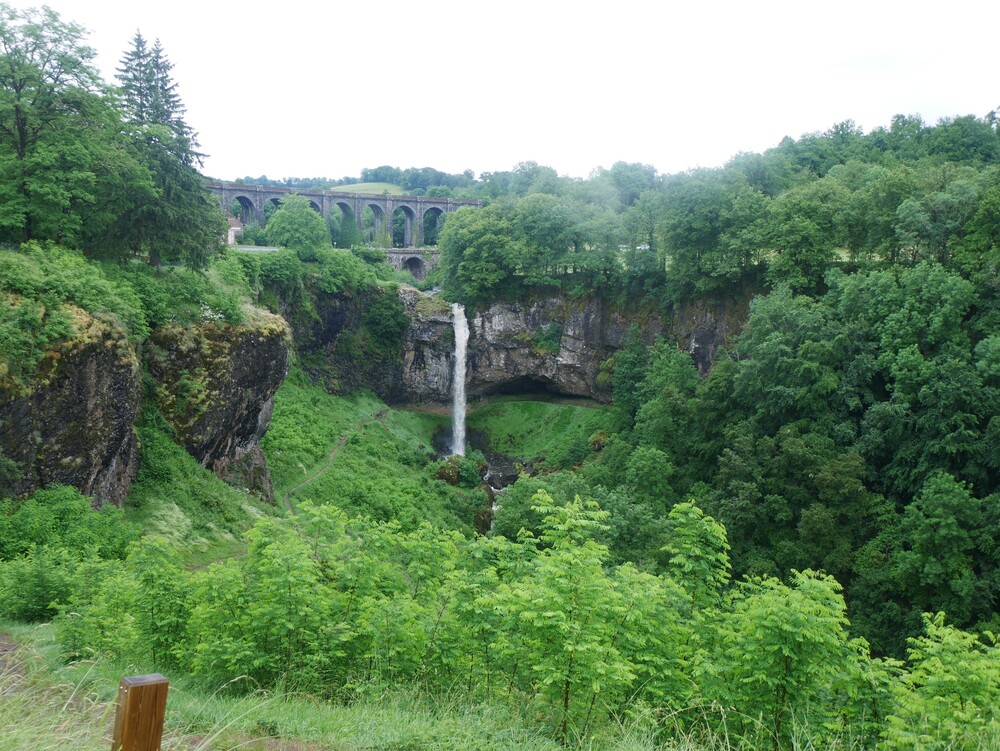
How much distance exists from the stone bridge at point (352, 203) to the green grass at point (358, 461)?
22137mm

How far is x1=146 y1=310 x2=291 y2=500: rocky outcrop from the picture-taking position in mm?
18844

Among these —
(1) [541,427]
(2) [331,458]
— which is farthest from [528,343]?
(2) [331,458]

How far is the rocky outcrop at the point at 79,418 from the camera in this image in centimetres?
1333

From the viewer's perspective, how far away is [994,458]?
18.2 m

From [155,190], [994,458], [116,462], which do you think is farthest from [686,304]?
[116,462]

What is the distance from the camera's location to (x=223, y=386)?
A: 2008cm

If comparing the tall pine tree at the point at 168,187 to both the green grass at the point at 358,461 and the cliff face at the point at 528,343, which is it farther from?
the cliff face at the point at 528,343

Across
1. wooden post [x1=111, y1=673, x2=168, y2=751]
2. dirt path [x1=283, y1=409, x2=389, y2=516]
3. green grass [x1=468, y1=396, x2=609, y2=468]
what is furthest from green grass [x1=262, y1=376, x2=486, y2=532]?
wooden post [x1=111, y1=673, x2=168, y2=751]

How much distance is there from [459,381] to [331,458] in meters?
11.8

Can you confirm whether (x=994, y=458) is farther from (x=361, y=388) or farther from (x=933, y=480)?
(x=361, y=388)

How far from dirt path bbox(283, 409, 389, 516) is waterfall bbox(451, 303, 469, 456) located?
→ 403 cm

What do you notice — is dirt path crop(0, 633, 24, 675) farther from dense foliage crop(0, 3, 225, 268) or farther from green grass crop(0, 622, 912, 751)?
dense foliage crop(0, 3, 225, 268)

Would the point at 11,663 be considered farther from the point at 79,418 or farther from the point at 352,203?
the point at 352,203

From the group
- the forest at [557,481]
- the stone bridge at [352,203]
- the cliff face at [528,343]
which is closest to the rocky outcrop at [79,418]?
the forest at [557,481]
